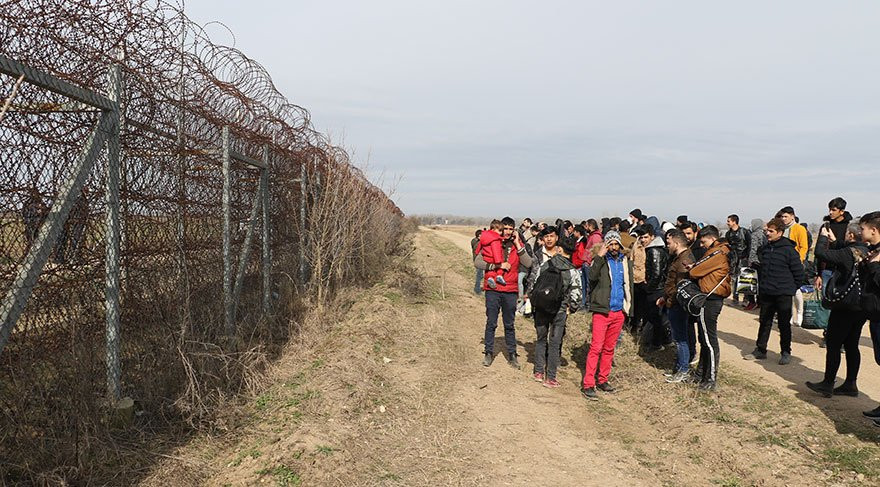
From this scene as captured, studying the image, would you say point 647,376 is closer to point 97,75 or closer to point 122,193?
point 122,193

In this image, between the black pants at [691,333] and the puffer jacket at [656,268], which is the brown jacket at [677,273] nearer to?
the black pants at [691,333]

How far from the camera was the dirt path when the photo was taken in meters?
5.23

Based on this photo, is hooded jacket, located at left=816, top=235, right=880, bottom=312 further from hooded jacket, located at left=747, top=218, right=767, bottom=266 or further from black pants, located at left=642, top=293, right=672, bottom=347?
hooded jacket, located at left=747, top=218, right=767, bottom=266

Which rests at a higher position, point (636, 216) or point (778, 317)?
point (636, 216)

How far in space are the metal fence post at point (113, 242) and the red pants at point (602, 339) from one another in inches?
178

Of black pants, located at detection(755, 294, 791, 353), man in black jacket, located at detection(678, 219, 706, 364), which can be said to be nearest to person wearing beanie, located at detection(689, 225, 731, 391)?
man in black jacket, located at detection(678, 219, 706, 364)

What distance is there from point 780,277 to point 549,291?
2.96 metres

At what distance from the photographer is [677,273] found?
6035mm

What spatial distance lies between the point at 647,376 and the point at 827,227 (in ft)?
11.3

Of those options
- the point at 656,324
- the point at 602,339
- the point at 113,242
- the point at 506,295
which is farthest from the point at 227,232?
the point at 656,324

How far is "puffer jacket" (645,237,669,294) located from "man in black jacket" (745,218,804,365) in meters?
1.16

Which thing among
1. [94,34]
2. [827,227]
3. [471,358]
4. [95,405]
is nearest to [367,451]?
[95,405]

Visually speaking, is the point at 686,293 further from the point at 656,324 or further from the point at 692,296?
the point at 656,324

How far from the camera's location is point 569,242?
24.3 ft
